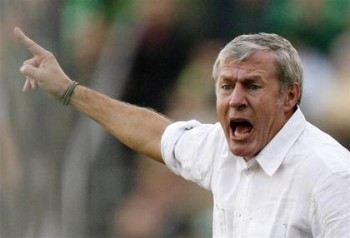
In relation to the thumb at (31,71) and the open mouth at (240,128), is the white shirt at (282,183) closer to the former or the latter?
the open mouth at (240,128)

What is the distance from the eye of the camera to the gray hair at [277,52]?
338 centimetres

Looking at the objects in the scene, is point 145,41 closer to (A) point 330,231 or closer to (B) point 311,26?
(B) point 311,26

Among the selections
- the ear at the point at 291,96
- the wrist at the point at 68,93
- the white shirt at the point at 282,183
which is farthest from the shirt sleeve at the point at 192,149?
the wrist at the point at 68,93

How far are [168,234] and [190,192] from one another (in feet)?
0.76

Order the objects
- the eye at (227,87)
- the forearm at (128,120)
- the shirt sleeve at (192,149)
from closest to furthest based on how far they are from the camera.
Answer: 1. the eye at (227,87)
2. the shirt sleeve at (192,149)
3. the forearm at (128,120)

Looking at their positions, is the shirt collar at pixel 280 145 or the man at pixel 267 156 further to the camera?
the shirt collar at pixel 280 145

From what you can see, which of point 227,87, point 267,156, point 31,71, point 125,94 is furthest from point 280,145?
point 125,94

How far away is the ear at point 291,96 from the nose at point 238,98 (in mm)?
144

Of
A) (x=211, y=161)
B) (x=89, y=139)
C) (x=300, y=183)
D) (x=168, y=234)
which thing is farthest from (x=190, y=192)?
(x=300, y=183)

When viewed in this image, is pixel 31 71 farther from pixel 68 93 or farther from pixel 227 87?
pixel 227 87

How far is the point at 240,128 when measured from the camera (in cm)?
342

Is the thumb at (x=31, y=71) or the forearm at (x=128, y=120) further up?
the thumb at (x=31, y=71)

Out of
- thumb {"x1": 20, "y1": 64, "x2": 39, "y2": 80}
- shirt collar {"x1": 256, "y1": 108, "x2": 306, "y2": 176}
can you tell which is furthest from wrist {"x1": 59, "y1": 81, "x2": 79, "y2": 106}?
shirt collar {"x1": 256, "y1": 108, "x2": 306, "y2": 176}

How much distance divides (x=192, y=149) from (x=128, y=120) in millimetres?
395
